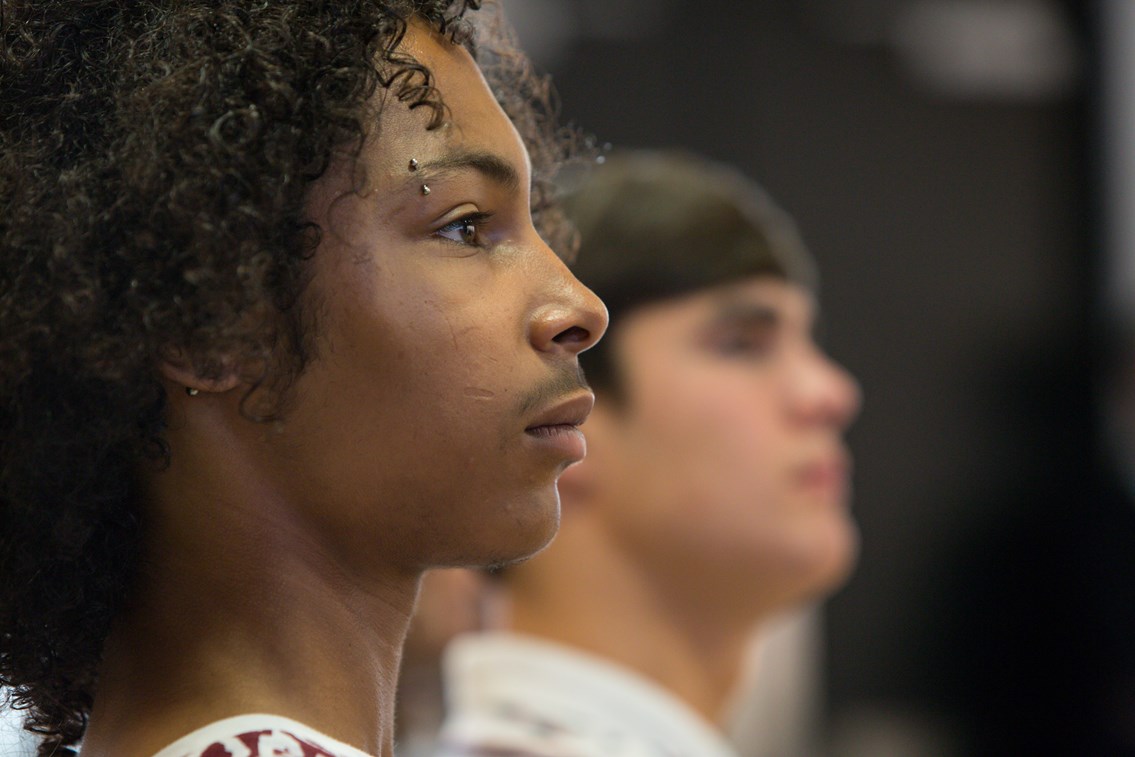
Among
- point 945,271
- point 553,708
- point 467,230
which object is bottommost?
point 553,708

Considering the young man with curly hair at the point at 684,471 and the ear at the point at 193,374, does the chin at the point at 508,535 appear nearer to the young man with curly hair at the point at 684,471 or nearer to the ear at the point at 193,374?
the ear at the point at 193,374

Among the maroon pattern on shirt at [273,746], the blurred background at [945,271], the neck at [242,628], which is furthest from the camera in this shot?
the blurred background at [945,271]

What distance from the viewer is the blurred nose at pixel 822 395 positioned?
2771mm

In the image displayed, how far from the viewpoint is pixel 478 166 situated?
57.3 inches

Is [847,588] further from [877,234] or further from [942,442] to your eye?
[877,234]

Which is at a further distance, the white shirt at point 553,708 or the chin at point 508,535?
the white shirt at point 553,708

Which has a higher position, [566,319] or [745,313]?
[566,319]

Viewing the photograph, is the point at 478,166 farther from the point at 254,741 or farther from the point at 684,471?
the point at 684,471

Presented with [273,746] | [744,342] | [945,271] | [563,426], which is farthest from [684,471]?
[945,271]

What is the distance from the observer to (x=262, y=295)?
1337 millimetres

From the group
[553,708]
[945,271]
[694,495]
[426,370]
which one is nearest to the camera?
[426,370]

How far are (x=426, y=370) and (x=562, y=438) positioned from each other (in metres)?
0.15

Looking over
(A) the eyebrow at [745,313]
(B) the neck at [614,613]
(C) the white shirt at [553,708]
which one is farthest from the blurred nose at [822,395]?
(C) the white shirt at [553,708]

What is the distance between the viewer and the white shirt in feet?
8.37
